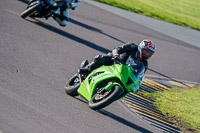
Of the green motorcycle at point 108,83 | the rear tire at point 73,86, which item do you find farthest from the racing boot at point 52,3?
the green motorcycle at point 108,83

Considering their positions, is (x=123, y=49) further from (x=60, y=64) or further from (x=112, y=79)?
(x=60, y=64)

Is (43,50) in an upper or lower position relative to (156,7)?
upper

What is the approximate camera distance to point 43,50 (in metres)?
10.8

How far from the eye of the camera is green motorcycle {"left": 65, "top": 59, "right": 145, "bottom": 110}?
7672 mm

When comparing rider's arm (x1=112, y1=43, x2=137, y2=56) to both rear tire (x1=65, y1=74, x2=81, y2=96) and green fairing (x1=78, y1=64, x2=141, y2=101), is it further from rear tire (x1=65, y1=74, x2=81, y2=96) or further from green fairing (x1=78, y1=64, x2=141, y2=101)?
rear tire (x1=65, y1=74, x2=81, y2=96)

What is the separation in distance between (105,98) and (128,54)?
3.52ft

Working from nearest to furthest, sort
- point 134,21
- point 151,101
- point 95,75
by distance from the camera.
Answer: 1. point 95,75
2. point 151,101
3. point 134,21

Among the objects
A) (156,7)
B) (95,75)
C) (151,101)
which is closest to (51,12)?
(151,101)

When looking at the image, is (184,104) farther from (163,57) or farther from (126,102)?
(163,57)

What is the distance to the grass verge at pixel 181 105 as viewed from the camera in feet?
31.8

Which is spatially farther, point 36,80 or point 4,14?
point 4,14

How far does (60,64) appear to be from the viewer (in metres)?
10.2

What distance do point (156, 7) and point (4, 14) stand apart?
14.5 metres

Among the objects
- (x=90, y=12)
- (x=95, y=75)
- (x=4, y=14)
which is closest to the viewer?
(x=95, y=75)
